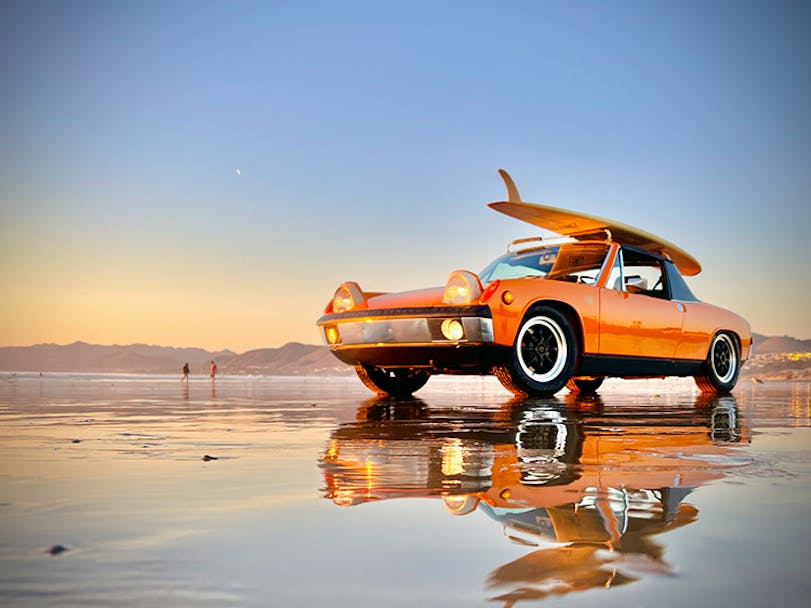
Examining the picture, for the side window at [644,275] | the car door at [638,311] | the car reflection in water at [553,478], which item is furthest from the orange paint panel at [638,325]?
the car reflection in water at [553,478]

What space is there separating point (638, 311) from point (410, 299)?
2.40 metres

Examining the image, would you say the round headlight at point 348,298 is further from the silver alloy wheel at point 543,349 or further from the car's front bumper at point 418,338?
the silver alloy wheel at point 543,349

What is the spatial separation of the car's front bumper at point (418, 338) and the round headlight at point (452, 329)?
0.02 meters

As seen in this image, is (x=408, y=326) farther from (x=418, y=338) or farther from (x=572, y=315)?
(x=572, y=315)

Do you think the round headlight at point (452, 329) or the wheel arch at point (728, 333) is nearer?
the round headlight at point (452, 329)

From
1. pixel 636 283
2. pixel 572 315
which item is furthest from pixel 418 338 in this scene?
pixel 636 283

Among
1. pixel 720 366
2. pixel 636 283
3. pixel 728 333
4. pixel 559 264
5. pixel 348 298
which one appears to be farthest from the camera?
pixel 728 333

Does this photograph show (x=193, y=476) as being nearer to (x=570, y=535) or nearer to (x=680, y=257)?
(x=570, y=535)

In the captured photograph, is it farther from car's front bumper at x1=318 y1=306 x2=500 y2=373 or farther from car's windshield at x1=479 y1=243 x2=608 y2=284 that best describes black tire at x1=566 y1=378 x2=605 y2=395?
car's front bumper at x1=318 y1=306 x2=500 y2=373

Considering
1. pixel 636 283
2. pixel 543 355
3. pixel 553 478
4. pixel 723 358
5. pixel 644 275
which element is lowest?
pixel 553 478

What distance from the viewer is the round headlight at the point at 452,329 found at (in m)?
6.70

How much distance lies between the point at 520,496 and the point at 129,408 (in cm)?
483

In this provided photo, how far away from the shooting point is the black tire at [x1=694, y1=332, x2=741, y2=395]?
31.6 ft

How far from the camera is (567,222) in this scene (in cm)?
848
